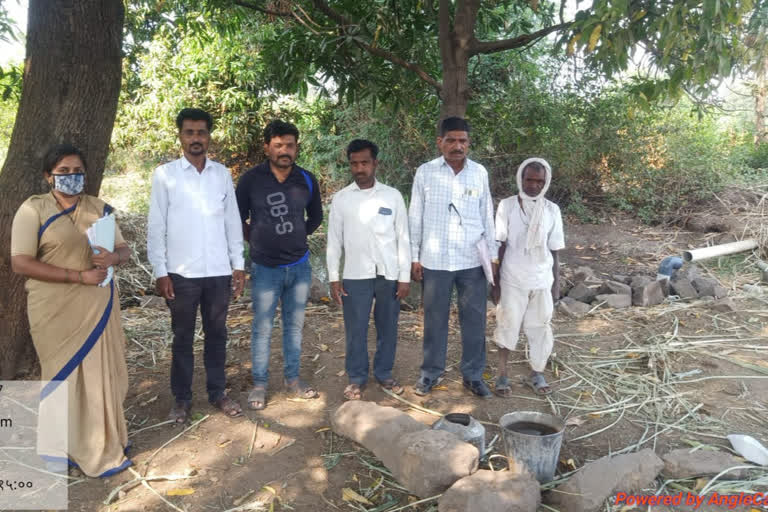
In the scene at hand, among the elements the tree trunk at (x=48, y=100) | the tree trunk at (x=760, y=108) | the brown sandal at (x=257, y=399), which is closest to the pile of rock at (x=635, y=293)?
the brown sandal at (x=257, y=399)

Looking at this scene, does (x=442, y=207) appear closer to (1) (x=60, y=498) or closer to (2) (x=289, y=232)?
(2) (x=289, y=232)

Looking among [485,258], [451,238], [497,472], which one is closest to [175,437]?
[497,472]

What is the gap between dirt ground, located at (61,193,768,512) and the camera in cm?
297

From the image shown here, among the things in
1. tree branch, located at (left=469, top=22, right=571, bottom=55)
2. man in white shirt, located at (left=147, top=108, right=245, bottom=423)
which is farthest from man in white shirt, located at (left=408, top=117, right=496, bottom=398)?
man in white shirt, located at (left=147, top=108, right=245, bottom=423)

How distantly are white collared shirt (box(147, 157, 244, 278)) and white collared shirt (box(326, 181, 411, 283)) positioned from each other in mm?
775

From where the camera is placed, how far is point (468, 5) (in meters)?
4.52

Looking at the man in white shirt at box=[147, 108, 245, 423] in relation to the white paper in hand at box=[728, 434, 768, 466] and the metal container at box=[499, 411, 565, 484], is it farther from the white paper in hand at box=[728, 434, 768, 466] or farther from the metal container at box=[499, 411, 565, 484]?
the white paper in hand at box=[728, 434, 768, 466]

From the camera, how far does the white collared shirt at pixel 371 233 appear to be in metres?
3.75

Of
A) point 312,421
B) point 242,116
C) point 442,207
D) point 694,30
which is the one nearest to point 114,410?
point 312,421

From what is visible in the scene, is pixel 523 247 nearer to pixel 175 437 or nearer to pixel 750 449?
pixel 750 449

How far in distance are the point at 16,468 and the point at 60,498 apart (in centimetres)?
45

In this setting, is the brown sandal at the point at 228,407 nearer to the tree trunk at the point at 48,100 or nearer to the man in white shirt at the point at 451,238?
the man in white shirt at the point at 451,238

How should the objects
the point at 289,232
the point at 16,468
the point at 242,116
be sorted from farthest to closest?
the point at 242,116 < the point at 289,232 < the point at 16,468

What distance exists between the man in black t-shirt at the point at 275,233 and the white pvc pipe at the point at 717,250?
239 inches
